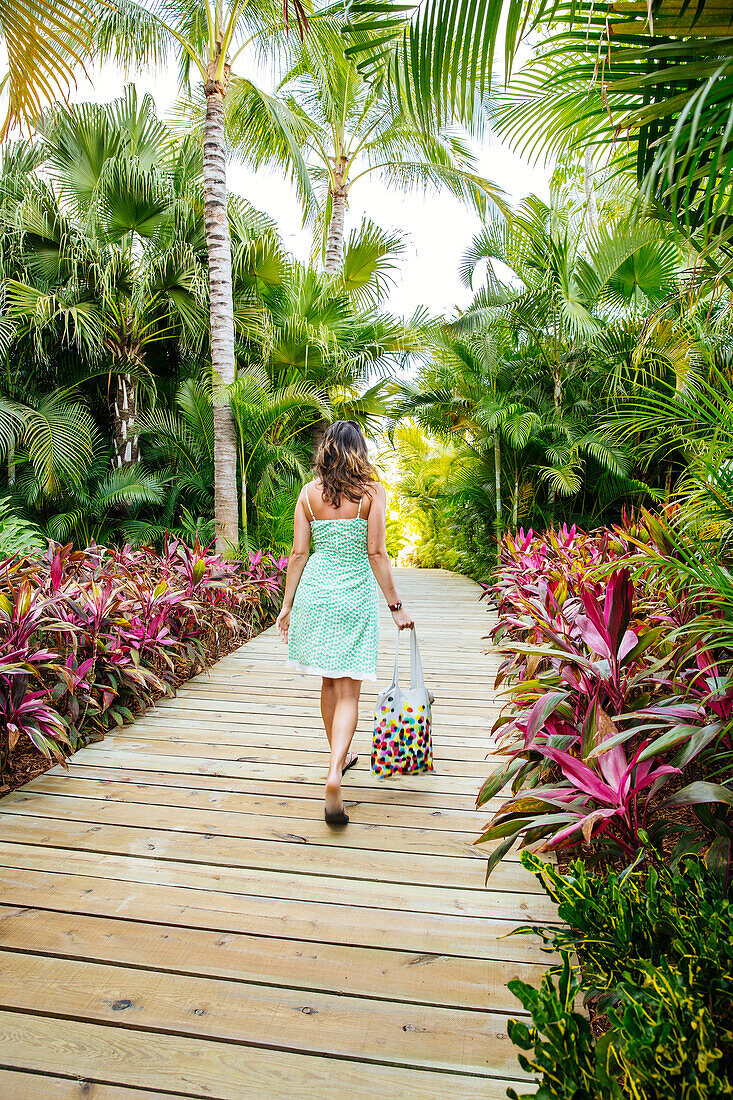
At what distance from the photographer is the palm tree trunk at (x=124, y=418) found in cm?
843

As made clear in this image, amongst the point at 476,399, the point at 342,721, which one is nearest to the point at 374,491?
the point at 342,721

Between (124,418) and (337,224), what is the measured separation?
5138 millimetres

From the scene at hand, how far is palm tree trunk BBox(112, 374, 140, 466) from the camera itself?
8.43 metres

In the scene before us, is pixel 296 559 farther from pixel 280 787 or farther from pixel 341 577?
pixel 280 787

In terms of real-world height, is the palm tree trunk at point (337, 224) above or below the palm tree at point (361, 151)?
below

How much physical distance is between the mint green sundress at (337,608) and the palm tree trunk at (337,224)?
27.8 ft

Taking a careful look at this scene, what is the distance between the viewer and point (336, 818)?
104 inches

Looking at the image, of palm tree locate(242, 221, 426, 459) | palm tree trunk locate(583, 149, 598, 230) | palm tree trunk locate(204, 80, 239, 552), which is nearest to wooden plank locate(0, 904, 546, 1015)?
palm tree trunk locate(583, 149, 598, 230)

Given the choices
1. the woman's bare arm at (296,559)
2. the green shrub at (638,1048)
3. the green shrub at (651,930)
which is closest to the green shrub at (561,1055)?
the green shrub at (638,1048)

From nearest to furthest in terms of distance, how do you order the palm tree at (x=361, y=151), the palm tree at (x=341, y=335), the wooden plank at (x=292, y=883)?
the wooden plank at (x=292, y=883), the palm tree at (x=341, y=335), the palm tree at (x=361, y=151)

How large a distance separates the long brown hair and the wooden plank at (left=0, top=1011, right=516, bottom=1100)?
1.86 meters

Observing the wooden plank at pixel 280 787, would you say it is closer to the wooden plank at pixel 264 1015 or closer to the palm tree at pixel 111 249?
the wooden plank at pixel 264 1015

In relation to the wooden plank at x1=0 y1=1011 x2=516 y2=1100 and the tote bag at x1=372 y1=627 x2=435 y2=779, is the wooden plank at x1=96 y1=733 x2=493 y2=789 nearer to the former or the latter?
the tote bag at x1=372 y1=627 x2=435 y2=779

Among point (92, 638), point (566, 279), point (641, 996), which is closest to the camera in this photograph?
point (641, 996)
